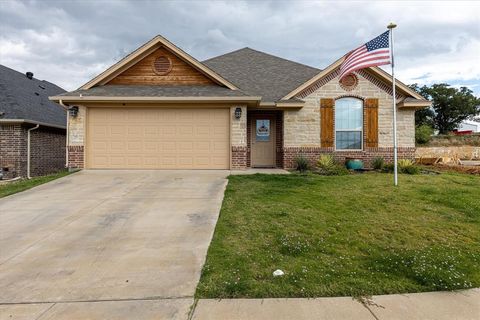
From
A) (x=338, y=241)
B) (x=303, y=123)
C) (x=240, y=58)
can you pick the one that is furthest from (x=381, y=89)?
(x=338, y=241)

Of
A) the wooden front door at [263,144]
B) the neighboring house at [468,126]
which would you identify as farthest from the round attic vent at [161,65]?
the neighboring house at [468,126]

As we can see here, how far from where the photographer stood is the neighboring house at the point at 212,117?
11695 mm

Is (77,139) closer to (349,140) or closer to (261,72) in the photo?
(261,72)

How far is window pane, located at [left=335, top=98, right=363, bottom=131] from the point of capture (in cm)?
1295

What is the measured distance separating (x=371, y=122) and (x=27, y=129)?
13962 millimetres

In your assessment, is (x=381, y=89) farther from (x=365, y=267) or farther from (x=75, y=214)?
(x=75, y=214)

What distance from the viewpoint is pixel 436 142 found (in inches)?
1005

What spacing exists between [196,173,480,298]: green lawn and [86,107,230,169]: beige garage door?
13.2 ft

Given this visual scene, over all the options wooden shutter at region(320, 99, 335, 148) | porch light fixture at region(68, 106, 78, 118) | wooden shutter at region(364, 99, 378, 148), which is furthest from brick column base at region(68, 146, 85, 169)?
wooden shutter at region(364, 99, 378, 148)

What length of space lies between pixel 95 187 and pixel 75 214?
260 centimetres

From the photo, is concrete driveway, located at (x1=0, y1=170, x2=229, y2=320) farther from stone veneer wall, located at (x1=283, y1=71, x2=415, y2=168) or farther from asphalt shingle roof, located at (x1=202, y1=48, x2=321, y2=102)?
asphalt shingle roof, located at (x1=202, y1=48, x2=321, y2=102)

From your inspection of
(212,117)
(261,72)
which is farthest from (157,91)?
(261,72)

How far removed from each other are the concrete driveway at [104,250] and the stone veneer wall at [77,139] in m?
3.03

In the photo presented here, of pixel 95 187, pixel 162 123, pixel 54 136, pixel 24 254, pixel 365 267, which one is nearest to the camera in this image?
pixel 365 267
